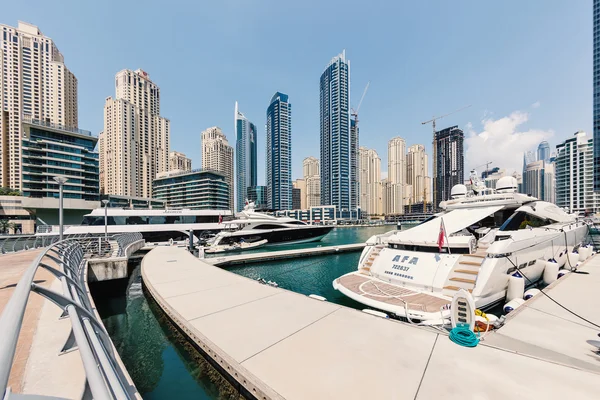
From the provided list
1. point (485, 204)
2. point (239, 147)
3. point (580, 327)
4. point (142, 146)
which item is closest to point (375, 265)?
point (580, 327)

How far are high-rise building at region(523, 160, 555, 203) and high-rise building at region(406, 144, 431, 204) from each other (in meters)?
54.1

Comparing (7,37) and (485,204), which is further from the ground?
(7,37)

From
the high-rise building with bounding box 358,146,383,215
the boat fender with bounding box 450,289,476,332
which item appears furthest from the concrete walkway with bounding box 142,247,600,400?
the high-rise building with bounding box 358,146,383,215

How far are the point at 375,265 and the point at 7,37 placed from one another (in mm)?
127580

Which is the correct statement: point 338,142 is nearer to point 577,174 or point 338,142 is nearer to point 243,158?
point 577,174

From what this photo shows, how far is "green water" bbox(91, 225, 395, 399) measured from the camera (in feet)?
17.5

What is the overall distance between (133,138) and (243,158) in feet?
335

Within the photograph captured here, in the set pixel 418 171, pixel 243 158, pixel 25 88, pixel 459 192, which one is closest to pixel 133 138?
pixel 25 88

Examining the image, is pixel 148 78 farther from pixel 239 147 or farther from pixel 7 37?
pixel 239 147

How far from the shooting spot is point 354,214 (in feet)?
407

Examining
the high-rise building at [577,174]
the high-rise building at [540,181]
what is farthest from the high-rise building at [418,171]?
the high-rise building at [577,174]

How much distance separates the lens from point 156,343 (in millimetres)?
7523

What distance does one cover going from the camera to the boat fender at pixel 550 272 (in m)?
12.2

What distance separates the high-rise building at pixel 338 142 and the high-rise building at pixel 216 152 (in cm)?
5509
